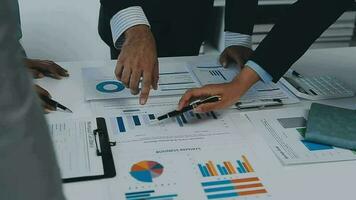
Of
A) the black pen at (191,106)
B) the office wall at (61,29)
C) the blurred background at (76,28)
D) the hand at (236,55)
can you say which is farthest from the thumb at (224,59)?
the office wall at (61,29)

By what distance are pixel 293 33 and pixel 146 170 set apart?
1.60 feet

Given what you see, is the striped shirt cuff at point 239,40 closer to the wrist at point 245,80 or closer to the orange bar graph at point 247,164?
the wrist at point 245,80

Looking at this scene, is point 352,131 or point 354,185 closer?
point 354,185

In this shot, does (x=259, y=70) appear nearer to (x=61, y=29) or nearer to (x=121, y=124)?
(x=121, y=124)

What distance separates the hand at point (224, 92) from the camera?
1030 millimetres

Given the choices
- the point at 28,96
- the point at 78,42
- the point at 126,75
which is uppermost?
the point at 78,42

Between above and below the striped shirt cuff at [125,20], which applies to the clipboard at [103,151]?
below

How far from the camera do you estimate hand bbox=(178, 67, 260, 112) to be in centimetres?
103

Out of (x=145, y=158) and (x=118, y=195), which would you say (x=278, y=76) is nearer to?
(x=145, y=158)

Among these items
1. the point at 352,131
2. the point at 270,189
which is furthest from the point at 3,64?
the point at 352,131

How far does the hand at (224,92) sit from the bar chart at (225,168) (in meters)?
0.19

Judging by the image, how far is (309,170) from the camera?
86cm

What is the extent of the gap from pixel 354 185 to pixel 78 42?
6.09 feet

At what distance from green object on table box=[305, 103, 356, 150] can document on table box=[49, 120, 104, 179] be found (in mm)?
435
